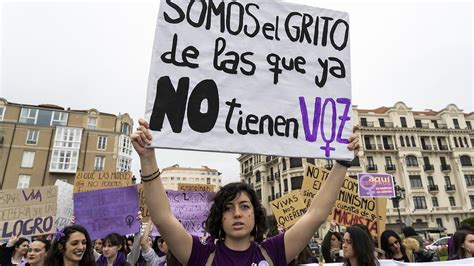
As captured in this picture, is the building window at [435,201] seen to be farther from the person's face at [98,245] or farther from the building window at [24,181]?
the building window at [24,181]

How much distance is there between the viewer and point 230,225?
1.92 meters

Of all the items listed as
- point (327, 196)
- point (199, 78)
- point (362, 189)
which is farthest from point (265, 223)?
point (362, 189)

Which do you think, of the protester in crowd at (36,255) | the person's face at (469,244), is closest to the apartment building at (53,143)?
the protester in crowd at (36,255)

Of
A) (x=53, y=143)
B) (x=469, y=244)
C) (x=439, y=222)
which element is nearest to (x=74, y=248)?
(x=469, y=244)

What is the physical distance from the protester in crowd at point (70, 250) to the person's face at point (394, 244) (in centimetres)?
405

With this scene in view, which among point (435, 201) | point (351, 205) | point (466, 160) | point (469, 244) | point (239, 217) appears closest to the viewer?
point (239, 217)

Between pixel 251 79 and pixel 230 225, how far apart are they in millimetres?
1114

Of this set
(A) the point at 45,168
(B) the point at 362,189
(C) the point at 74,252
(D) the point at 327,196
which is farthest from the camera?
(A) the point at 45,168

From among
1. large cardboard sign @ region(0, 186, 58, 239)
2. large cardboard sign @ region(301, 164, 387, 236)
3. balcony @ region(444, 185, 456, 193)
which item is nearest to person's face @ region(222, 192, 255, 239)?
large cardboard sign @ region(301, 164, 387, 236)

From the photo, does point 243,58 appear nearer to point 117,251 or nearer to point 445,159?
point 117,251

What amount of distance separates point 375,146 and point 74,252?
46937 millimetres

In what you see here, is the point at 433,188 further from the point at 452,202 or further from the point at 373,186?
the point at 373,186

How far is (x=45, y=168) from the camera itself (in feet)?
134

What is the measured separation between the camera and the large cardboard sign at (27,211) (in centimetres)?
648
